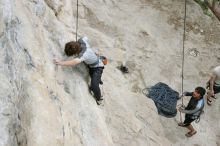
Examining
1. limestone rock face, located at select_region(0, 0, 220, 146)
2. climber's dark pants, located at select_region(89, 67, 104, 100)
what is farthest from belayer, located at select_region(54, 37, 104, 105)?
limestone rock face, located at select_region(0, 0, 220, 146)

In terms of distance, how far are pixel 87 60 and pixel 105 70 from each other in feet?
8.07

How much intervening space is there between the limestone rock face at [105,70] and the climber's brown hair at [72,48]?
127mm

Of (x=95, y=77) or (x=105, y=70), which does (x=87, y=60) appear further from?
(x=105, y=70)

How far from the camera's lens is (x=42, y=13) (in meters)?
6.82

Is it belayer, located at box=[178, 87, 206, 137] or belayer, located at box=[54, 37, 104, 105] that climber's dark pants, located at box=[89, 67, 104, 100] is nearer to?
belayer, located at box=[54, 37, 104, 105]

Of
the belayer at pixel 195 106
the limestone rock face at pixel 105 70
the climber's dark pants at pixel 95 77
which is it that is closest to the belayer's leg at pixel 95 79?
the climber's dark pants at pixel 95 77

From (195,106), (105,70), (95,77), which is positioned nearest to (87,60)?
(95,77)

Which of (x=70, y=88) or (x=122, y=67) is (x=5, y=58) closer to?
(x=70, y=88)

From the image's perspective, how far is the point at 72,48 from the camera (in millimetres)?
6543

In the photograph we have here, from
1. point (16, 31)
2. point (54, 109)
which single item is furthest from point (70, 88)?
point (16, 31)

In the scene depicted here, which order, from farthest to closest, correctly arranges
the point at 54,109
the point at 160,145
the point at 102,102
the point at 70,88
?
the point at 160,145, the point at 102,102, the point at 70,88, the point at 54,109

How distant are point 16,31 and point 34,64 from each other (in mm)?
482

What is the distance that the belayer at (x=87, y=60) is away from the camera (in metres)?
6.54

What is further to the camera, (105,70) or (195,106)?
(105,70)
